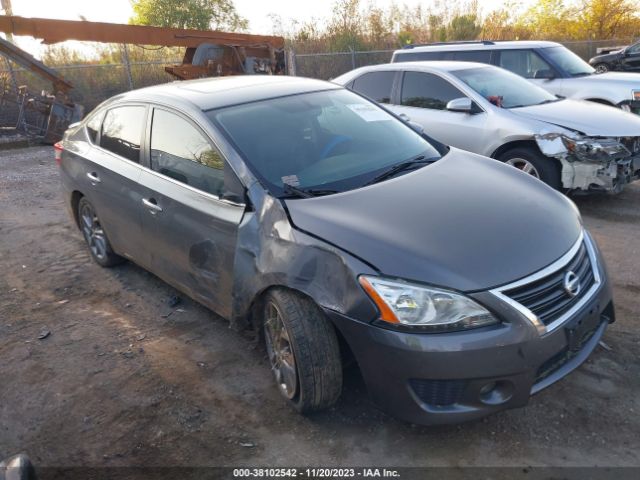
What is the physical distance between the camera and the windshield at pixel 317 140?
3261 millimetres

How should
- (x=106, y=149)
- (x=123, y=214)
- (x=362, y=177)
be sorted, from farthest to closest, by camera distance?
(x=106, y=149) < (x=123, y=214) < (x=362, y=177)

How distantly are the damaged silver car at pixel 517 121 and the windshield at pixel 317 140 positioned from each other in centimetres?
244

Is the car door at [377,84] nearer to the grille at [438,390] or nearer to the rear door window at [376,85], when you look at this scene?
the rear door window at [376,85]

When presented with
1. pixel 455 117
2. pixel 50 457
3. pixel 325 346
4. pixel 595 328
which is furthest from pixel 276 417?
pixel 455 117

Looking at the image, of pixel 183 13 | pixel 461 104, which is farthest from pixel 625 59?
pixel 183 13

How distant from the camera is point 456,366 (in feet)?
7.82

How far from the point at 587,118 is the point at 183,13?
88.0ft

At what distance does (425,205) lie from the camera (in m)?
2.95

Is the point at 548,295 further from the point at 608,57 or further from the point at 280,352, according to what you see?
the point at 608,57

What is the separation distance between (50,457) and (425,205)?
2415 millimetres

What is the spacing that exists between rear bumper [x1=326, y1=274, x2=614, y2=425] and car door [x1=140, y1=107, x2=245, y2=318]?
38.6 inches

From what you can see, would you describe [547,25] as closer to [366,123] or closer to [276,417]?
[366,123]

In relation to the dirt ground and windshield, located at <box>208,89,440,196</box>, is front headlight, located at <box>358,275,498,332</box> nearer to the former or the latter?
the dirt ground

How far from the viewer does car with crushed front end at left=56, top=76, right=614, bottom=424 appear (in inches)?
95.8
